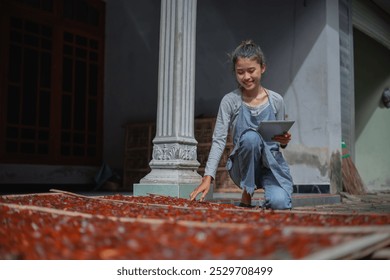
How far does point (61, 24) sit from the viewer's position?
19.7 ft

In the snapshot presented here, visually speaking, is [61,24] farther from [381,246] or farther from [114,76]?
[381,246]

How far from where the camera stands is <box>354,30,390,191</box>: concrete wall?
8.77 metres

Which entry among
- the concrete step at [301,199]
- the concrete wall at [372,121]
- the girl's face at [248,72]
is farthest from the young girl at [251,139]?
the concrete wall at [372,121]

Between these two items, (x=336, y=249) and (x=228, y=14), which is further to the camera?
(x=228, y=14)

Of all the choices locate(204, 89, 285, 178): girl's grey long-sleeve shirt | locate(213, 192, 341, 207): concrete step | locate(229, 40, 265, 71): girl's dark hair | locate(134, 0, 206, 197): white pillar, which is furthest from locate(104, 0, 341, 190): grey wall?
locate(229, 40, 265, 71): girl's dark hair

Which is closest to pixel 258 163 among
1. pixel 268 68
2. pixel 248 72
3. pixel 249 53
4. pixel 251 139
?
pixel 251 139

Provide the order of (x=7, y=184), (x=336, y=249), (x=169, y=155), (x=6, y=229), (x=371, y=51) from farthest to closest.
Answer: (x=371, y=51)
(x=7, y=184)
(x=169, y=155)
(x=6, y=229)
(x=336, y=249)

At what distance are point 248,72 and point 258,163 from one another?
59 cm

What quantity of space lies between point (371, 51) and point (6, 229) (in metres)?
8.31

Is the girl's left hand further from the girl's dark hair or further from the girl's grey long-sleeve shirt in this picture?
the girl's dark hair

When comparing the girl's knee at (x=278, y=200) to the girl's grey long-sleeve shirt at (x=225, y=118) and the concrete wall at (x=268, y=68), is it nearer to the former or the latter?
the girl's grey long-sleeve shirt at (x=225, y=118)

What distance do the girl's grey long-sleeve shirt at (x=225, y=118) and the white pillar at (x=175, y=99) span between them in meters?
1.15

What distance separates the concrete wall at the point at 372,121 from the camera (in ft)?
28.8
